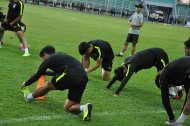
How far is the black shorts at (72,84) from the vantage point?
6996 millimetres

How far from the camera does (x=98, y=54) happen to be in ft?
33.3

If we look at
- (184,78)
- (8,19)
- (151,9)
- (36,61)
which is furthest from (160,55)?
(151,9)

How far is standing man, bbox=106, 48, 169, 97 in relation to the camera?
898 centimetres

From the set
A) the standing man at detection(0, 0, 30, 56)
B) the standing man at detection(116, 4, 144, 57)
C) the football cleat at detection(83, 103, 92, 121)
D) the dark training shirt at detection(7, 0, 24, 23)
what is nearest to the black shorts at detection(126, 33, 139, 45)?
the standing man at detection(116, 4, 144, 57)

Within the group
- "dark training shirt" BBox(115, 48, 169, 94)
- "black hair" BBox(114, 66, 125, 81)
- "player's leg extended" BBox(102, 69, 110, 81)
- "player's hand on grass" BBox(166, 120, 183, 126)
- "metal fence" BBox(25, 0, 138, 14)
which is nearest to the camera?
"player's hand on grass" BBox(166, 120, 183, 126)

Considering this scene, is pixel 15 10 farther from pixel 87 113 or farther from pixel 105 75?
pixel 87 113

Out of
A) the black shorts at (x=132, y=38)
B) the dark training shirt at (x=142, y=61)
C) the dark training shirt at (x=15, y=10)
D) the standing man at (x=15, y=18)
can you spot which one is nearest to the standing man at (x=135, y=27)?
the black shorts at (x=132, y=38)

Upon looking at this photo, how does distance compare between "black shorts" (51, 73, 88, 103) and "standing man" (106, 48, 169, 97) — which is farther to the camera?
"standing man" (106, 48, 169, 97)

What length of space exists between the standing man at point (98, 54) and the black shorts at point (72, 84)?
203 centimetres

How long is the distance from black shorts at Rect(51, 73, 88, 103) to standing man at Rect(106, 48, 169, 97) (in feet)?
6.56

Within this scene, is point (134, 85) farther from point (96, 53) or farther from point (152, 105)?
point (152, 105)

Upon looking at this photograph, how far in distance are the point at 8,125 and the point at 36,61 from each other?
620cm

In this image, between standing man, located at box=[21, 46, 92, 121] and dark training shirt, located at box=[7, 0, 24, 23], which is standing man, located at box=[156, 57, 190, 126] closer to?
standing man, located at box=[21, 46, 92, 121]

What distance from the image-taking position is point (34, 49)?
14.8 m
